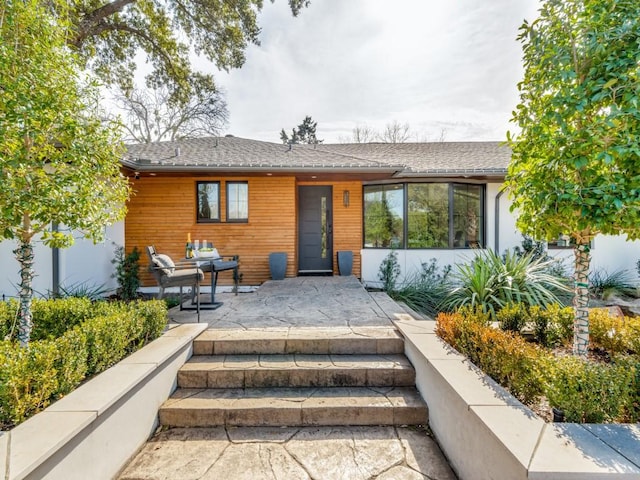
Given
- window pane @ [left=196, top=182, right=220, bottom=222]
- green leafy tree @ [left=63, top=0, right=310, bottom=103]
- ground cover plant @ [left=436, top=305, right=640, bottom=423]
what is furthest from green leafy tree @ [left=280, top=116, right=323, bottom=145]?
ground cover plant @ [left=436, top=305, right=640, bottom=423]

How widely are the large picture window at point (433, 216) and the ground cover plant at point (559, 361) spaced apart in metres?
4.02

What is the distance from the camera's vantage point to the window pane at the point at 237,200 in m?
7.40

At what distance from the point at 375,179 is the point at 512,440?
6573 millimetres

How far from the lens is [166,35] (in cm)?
833

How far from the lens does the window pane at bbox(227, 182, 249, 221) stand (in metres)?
7.40

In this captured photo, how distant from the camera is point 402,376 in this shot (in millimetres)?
2893

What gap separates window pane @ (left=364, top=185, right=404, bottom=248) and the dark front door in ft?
3.44

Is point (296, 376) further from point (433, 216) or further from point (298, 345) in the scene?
point (433, 216)

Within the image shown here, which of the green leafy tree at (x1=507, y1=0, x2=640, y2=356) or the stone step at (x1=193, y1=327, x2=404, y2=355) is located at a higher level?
the green leafy tree at (x1=507, y1=0, x2=640, y2=356)

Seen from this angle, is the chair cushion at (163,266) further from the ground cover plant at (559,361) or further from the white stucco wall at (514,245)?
the white stucco wall at (514,245)

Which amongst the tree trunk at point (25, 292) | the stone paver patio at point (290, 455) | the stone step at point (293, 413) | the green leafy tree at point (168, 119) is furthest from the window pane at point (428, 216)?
the green leafy tree at point (168, 119)

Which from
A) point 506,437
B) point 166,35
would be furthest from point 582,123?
point 166,35

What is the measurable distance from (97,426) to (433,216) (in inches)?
276

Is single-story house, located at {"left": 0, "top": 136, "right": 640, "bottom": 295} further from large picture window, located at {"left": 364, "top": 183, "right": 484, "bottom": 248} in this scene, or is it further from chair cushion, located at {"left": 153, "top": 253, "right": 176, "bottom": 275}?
chair cushion, located at {"left": 153, "top": 253, "right": 176, "bottom": 275}
